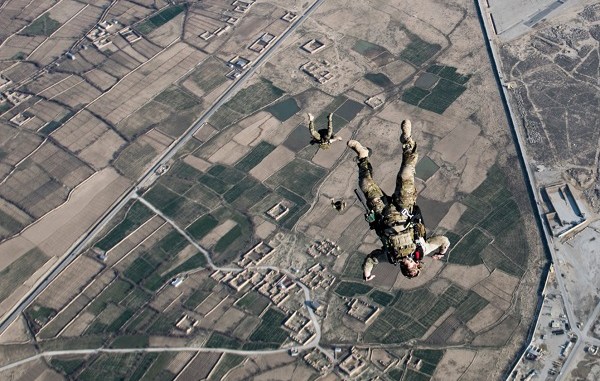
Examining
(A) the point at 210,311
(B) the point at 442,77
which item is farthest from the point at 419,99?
(A) the point at 210,311

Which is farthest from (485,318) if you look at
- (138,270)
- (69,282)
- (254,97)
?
(69,282)

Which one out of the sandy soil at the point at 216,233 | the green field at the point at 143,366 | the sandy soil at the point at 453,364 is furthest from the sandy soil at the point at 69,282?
the sandy soil at the point at 453,364

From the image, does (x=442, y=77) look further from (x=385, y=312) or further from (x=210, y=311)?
(x=210, y=311)

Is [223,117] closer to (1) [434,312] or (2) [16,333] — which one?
(2) [16,333]

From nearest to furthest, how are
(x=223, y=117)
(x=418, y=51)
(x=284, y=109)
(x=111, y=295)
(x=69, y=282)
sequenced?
(x=111, y=295) < (x=69, y=282) < (x=223, y=117) < (x=284, y=109) < (x=418, y=51)

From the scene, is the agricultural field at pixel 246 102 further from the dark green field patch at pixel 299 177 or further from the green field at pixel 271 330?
the green field at pixel 271 330

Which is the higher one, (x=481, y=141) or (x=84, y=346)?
(x=84, y=346)

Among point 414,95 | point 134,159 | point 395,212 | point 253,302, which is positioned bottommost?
point 414,95
